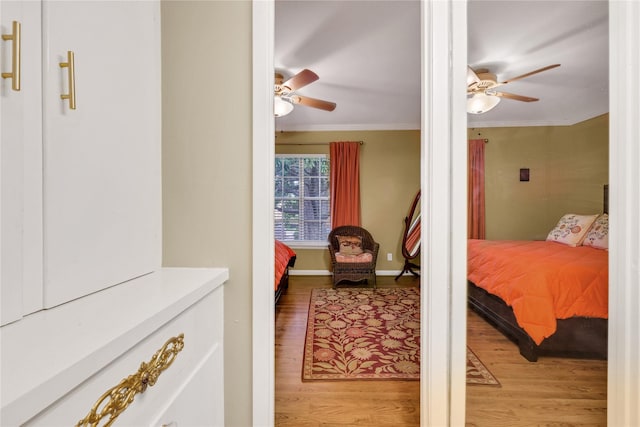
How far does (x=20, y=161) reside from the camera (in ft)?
1.92

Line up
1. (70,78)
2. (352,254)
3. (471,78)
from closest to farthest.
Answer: (70,78) < (471,78) < (352,254)

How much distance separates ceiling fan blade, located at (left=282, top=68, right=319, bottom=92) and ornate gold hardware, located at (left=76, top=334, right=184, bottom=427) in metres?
2.33

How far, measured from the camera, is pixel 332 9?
6.61 ft

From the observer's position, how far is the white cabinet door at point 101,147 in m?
0.65

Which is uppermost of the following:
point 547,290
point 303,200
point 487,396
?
point 303,200

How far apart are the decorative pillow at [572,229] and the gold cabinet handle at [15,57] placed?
1601 mm

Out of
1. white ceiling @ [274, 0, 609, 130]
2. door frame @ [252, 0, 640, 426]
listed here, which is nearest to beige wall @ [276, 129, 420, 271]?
white ceiling @ [274, 0, 609, 130]

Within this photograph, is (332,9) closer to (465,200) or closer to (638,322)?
(465,200)

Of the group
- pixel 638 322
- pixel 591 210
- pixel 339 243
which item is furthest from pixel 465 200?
pixel 339 243

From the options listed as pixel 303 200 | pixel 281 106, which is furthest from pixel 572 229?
pixel 303 200

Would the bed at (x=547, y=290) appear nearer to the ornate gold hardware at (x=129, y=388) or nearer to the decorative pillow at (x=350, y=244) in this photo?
the ornate gold hardware at (x=129, y=388)

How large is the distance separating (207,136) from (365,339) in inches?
86.7

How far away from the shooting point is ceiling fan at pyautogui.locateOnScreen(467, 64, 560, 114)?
3.84 feet

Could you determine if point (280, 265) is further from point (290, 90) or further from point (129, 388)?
point (129, 388)
